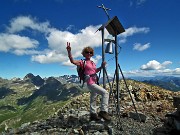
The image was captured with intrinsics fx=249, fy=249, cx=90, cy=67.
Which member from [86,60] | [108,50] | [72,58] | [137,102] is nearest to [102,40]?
[108,50]

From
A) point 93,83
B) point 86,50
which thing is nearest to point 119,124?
point 93,83

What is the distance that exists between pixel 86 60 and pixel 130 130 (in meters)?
4.84

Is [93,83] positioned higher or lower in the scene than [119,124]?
higher

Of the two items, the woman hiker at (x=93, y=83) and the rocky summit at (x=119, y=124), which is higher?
the woman hiker at (x=93, y=83)

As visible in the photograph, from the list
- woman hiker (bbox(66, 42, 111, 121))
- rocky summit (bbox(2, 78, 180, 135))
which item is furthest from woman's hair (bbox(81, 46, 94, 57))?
rocky summit (bbox(2, 78, 180, 135))

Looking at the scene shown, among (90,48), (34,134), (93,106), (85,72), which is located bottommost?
(34,134)

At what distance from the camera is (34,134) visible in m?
13.9

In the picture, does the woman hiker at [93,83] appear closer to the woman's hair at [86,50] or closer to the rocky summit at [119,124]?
the woman's hair at [86,50]

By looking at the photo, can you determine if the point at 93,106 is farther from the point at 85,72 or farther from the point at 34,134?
Result: the point at 34,134

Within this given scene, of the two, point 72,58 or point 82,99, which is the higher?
point 72,58

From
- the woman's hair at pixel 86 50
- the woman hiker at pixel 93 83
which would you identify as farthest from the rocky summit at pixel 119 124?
the woman's hair at pixel 86 50

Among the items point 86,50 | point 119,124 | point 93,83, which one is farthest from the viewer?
point 119,124

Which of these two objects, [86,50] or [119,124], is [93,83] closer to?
[86,50]

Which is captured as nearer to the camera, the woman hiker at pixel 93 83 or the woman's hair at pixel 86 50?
the woman hiker at pixel 93 83
